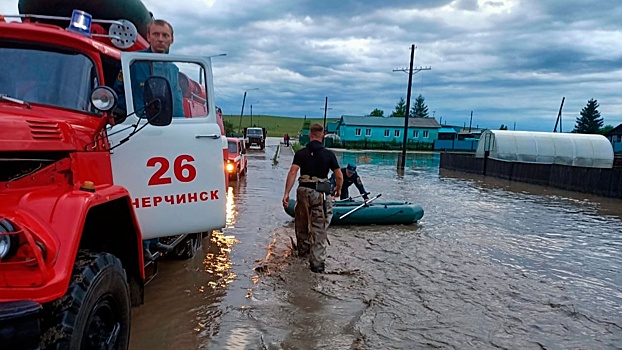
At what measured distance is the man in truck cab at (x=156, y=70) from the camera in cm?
423

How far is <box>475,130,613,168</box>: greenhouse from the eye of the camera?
99.8ft

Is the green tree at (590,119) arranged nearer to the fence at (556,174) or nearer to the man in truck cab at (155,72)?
the fence at (556,174)

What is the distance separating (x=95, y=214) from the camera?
3.36 metres

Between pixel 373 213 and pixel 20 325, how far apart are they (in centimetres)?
876

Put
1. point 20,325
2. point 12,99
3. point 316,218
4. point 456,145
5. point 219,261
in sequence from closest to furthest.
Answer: point 20,325 < point 12,99 < point 316,218 < point 219,261 < point 456,145

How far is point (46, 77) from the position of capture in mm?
3559

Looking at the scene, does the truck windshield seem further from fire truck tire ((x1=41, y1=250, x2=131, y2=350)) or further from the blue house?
the blue house

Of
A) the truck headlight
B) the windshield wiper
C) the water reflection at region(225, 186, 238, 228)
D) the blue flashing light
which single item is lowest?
the water reflection at region(225, 186, 238, 228)

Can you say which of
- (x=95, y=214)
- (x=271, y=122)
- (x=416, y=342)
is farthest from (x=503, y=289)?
(x=271, y=122)

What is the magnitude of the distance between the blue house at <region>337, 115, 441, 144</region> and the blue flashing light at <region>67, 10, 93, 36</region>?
64.3 m

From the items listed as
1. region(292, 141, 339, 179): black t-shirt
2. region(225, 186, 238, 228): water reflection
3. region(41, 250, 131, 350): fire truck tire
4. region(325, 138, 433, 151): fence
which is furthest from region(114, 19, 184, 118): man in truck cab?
region(325, 138, 433, 151): fence

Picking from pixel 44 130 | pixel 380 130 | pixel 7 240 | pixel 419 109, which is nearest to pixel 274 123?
pixel 419 109

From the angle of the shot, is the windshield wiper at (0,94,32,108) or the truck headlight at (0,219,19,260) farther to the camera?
the windshield wiper at (0,94,32,108)

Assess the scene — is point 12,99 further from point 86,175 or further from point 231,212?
point 231,212
